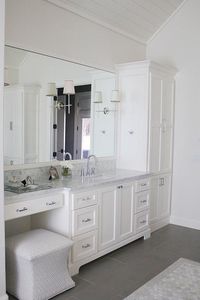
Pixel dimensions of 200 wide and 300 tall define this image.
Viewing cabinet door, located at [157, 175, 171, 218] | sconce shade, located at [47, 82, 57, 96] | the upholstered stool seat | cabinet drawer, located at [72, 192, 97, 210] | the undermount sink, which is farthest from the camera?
cabinet door, located at [157, 175, 171, 218]

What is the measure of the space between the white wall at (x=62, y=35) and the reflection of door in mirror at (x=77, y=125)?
41 cm

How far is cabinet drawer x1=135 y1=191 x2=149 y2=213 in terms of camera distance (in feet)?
12.3

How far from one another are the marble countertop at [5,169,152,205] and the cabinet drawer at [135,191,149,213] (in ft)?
0.72

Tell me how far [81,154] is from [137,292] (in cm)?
171

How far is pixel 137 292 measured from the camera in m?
2.66

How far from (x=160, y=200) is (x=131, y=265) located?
1.39 metres

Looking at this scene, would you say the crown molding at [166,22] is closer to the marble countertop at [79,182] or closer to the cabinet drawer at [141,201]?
the marble countertop at [79,182]

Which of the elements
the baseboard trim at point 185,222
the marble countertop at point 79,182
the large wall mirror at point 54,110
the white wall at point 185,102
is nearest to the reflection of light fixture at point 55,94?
the large wall mirror at point 54,110

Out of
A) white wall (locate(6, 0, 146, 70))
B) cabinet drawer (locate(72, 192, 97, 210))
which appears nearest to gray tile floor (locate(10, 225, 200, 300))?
cabinet drawer (locate(72, 192, 97, 210))

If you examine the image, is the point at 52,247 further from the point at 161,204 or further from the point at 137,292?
the point at 161,204

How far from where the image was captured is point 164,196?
4477mm

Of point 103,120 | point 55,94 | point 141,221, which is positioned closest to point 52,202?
point 55,94

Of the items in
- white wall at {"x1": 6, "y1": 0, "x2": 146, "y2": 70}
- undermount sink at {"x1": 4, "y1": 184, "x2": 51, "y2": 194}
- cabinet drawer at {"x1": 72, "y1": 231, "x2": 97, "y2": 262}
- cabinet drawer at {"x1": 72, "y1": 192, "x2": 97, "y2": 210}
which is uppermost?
white wall at {"x1": 6, "y1": 0, "x2": 146, "y2": 70}

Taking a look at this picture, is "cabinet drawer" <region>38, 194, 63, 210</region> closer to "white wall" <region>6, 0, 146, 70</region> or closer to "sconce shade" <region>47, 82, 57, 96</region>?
"sconce shade" <region>47, 82, 57, 96</region>
